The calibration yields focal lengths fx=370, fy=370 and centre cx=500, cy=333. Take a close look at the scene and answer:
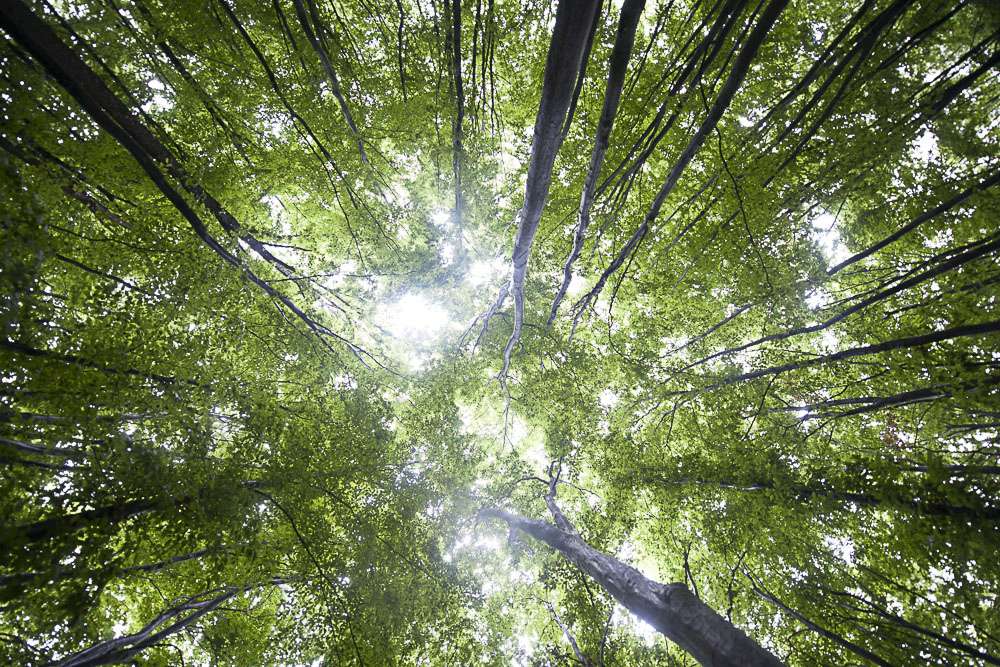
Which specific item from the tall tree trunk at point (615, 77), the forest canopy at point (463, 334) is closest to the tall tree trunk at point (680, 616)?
the forest canopy at point (463, 334)

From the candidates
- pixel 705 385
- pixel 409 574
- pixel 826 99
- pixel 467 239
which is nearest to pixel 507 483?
pixel 409 574

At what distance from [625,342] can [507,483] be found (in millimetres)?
2723

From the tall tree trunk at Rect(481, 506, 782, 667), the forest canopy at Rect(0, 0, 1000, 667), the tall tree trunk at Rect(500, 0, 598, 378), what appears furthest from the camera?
the tall tree trunk at Rect(481, 506, 782, 667)

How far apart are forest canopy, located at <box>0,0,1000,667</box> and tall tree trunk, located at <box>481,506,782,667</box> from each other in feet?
0.10

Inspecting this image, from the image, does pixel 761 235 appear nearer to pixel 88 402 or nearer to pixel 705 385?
pixel 705 385

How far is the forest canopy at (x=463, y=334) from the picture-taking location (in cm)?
211

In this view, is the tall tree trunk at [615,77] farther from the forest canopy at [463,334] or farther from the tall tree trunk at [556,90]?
the tall tree trunk at [556,90]

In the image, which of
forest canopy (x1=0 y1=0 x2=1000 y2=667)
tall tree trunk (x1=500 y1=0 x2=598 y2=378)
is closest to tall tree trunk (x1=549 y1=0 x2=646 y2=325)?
forest canopy (x1=0 y1=0 x2=1000 y2=667)

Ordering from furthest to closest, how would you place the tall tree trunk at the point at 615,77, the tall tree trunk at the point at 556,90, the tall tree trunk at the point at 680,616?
the tall tree trunk at the point at 680,616, the tall tree trunk at the point at 615,77, the tall tree trunk at the point at 556,90

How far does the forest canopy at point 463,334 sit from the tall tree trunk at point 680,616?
0.03 meters

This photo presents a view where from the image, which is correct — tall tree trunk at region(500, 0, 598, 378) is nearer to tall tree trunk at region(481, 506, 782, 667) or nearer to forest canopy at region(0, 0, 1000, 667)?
forest canopy at region(0, 0, 1000, 667)

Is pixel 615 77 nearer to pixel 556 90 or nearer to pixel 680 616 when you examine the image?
pixel 556 90

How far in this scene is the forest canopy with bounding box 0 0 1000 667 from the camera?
83.0 inches

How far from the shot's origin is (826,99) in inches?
123
